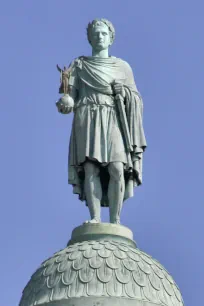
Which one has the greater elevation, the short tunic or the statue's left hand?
the statue's left hand

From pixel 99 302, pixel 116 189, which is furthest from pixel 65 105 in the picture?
pixel 99 302

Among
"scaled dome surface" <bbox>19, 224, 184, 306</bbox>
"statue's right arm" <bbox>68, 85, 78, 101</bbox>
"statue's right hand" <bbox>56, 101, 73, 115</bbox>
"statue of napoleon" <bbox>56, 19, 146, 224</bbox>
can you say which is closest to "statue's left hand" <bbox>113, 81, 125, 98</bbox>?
"statue of napoleon" <bbox>56, 19, 146, 224</bbox>

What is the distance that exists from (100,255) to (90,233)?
0.94 metres

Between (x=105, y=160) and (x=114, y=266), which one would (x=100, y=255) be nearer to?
(x=114, y=266)

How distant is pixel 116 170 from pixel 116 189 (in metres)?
0.38

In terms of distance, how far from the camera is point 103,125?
2136cm

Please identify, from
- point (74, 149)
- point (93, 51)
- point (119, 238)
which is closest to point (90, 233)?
point (119, 238)

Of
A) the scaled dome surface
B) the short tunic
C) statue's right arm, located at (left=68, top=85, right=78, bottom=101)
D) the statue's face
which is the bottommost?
the scaled dome surface

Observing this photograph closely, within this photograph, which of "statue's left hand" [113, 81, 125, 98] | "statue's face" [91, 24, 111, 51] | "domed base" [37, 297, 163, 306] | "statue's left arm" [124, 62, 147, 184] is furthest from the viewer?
"statue's face" [91, 24, 111, 51]

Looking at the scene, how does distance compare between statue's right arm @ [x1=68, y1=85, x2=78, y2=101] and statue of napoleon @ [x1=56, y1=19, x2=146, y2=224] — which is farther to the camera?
statue's right arm @ [x1=68, y1=85, x2=78, y2=101]

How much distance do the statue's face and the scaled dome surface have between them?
4.35 meters

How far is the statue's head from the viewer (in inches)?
889

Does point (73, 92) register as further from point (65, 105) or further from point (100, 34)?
point (100, 34)

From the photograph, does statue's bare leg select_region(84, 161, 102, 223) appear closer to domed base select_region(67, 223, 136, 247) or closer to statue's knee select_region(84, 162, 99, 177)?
statue's knee select_region(84, 162, 99, 177)
